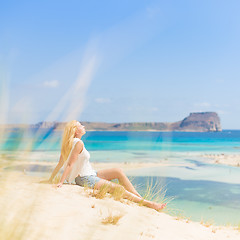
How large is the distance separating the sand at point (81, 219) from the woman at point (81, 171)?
0.15 metres

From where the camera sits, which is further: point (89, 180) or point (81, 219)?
point (89, 180)

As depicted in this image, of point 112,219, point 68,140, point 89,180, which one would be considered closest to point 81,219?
point 112,219

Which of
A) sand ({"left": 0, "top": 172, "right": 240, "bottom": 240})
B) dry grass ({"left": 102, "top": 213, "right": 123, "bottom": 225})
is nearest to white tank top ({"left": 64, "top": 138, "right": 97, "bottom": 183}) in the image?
sand ({"left": 0, "top": 172, "right": 240, "bottom": 240})

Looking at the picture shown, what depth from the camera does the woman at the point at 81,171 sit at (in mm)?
4820

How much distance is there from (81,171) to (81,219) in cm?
143

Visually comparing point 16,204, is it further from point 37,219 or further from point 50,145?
point 50,145

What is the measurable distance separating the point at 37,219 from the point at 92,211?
2.63 feet

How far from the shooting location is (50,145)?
2.20 meters

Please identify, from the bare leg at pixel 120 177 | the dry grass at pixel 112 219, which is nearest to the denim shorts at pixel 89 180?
the bare leg at pixel 120 177

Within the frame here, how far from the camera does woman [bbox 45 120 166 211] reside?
4820 mm

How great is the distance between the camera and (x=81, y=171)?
4.93 meters

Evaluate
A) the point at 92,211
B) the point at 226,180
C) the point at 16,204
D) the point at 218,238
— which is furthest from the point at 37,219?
the point at 226,180

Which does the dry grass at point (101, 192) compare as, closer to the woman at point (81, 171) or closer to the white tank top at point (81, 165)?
the woman at point (81, 171)

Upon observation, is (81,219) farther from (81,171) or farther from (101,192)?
(81,171)
